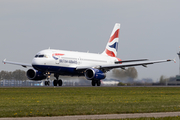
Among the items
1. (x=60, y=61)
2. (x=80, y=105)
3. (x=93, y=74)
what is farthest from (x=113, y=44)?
(x=80, y=105)

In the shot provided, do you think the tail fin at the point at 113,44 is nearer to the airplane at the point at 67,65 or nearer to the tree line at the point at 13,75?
the airplane at the point at 67,65

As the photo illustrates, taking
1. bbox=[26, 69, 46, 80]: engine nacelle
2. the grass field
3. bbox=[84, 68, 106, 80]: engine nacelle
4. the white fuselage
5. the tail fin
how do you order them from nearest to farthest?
1. the grass field
2. the white fuselage
3. bbox=[84, 68, 106, 80]: engine nacelle
4. bbox=[26, 69, 46, 80]: engine nacelle
5. the tail fin

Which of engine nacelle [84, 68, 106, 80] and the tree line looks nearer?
engine nacelle [84, 68, 106, 80]

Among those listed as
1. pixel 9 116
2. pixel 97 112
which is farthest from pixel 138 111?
pixel 9 116

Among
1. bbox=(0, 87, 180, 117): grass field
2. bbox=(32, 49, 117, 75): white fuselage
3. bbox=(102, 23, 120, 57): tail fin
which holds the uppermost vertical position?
bbox=(102, 23, 120, 57): tail fin

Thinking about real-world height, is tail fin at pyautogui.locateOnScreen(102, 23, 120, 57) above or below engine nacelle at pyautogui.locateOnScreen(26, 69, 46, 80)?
above

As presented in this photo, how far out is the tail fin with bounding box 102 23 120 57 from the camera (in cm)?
6119

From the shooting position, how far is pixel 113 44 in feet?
205

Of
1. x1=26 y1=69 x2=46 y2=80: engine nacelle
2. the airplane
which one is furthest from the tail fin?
x1=26 y1=69 x2=46 y2=80: engine nacelle

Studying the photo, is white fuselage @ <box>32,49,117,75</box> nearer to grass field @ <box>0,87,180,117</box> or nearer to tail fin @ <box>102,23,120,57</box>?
tail fin @ <box>102,23,120,57</box>

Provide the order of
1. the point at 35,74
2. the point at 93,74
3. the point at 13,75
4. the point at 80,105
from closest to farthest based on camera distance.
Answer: the point at 80,105
the point at 93,74
the point at 35,74
the point at 13,75

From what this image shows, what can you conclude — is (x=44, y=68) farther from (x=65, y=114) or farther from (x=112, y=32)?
(x=65, y=114)

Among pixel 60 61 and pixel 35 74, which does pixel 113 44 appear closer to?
pixel 60 61

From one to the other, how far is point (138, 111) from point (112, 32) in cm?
4772
